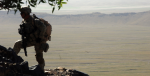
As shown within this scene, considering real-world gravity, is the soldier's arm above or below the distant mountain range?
above

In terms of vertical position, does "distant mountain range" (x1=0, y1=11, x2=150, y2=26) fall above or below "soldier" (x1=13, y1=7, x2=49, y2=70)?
below

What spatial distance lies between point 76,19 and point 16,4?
179m

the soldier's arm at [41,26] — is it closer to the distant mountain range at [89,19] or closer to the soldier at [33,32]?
the soldier at [33,32]

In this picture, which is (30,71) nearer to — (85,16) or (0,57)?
(0,57)

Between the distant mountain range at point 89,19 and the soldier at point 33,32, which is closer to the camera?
the soldier at point 33,32

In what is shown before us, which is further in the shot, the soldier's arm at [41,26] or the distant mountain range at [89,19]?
the distant mountain range at [89,19]

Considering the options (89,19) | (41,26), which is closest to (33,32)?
(41,26)

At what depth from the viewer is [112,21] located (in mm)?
177000

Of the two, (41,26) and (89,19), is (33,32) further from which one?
(89,19)

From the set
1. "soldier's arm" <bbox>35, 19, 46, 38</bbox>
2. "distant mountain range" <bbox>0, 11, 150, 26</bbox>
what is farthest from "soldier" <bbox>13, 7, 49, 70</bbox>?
"distant mountain range" <bbox>0, 11, 150, 26</bbox>

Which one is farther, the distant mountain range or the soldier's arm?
the distant mountain range

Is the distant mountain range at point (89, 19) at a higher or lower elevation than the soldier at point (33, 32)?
lower

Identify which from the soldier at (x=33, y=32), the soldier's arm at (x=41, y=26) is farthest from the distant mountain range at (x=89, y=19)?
the soldier's arm at (x=41, y=26)

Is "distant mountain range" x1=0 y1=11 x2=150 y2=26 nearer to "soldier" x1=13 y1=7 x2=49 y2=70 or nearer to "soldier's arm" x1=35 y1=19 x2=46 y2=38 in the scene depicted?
"soldier" x1=13 y1=7 x2=49 y2=70
